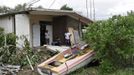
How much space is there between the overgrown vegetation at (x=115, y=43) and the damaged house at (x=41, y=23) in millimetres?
7063

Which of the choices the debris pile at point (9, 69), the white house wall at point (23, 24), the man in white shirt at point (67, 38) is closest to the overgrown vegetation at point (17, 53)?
the white house wall at point (23, 24)

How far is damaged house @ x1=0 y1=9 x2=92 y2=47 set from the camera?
21.5 metres

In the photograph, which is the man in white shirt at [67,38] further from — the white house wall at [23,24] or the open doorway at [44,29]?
the white house wall at [23,24]

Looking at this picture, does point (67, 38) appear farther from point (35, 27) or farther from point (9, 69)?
point (9, 69)

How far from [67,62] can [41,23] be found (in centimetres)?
871

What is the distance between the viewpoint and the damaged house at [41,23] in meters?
21.5

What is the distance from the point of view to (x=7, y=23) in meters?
23.2

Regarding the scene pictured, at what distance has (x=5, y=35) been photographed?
21.1m

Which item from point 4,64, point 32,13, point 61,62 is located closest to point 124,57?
point 61,62

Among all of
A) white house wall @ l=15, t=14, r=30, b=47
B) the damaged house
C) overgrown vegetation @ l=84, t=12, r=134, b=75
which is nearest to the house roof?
the damaged house

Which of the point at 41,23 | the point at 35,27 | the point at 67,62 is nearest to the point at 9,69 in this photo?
the point at 67,62

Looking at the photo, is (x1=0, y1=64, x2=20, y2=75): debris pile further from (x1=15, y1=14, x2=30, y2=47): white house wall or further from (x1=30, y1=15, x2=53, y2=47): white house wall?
(x1=30, y1=15, x2=53, y2=47): white house wall

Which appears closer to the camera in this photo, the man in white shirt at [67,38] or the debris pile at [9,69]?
the debris pile at [9,69]

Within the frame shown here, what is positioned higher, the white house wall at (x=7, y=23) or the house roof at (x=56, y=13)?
the house roof at (x=56, y=13)
